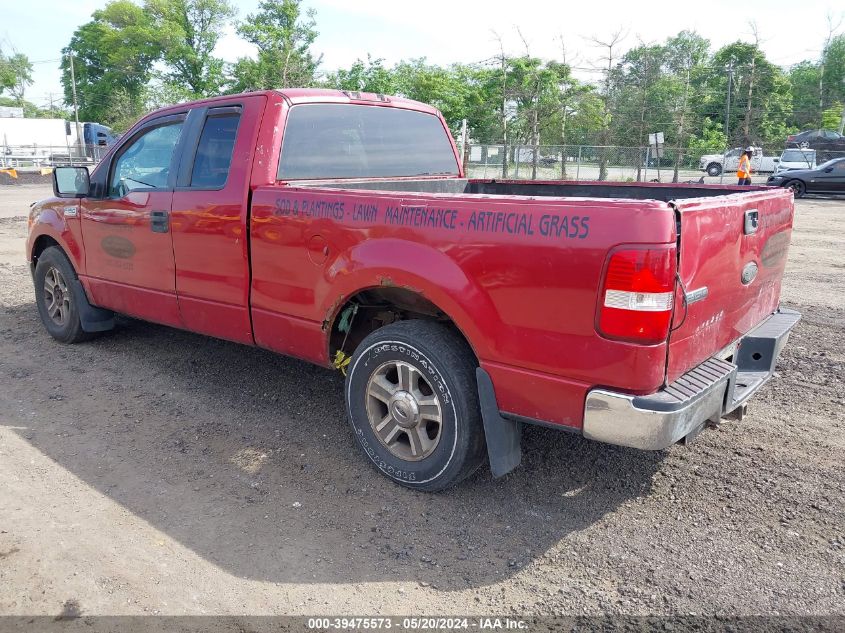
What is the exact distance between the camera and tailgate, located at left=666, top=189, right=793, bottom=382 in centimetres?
269

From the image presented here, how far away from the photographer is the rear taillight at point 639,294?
2.53 m

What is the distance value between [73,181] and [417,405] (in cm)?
362

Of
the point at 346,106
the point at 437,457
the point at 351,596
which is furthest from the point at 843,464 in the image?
the point at 346,106

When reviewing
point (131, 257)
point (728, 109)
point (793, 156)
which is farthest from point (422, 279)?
point (728, 109)

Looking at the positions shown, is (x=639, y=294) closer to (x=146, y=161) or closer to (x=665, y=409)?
(x=665, y=409)

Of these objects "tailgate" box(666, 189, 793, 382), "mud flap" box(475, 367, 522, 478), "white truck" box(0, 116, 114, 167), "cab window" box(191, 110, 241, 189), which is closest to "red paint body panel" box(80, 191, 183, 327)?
"cab window" box(191, 110, 241, 189)

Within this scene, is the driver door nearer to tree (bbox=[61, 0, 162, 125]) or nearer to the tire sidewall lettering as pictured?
the tire sidewall lettering

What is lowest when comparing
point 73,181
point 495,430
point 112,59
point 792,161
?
point 495,430

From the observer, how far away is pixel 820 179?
864 inches

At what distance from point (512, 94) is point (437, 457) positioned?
30480 millimetres

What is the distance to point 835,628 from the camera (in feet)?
8.16

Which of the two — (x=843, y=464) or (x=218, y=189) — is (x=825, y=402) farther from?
(x=218, y=189)

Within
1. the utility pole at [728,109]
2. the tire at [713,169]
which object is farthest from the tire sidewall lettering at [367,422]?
the utility pole at [728,109]

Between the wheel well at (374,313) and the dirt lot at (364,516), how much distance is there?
2.11 ft
